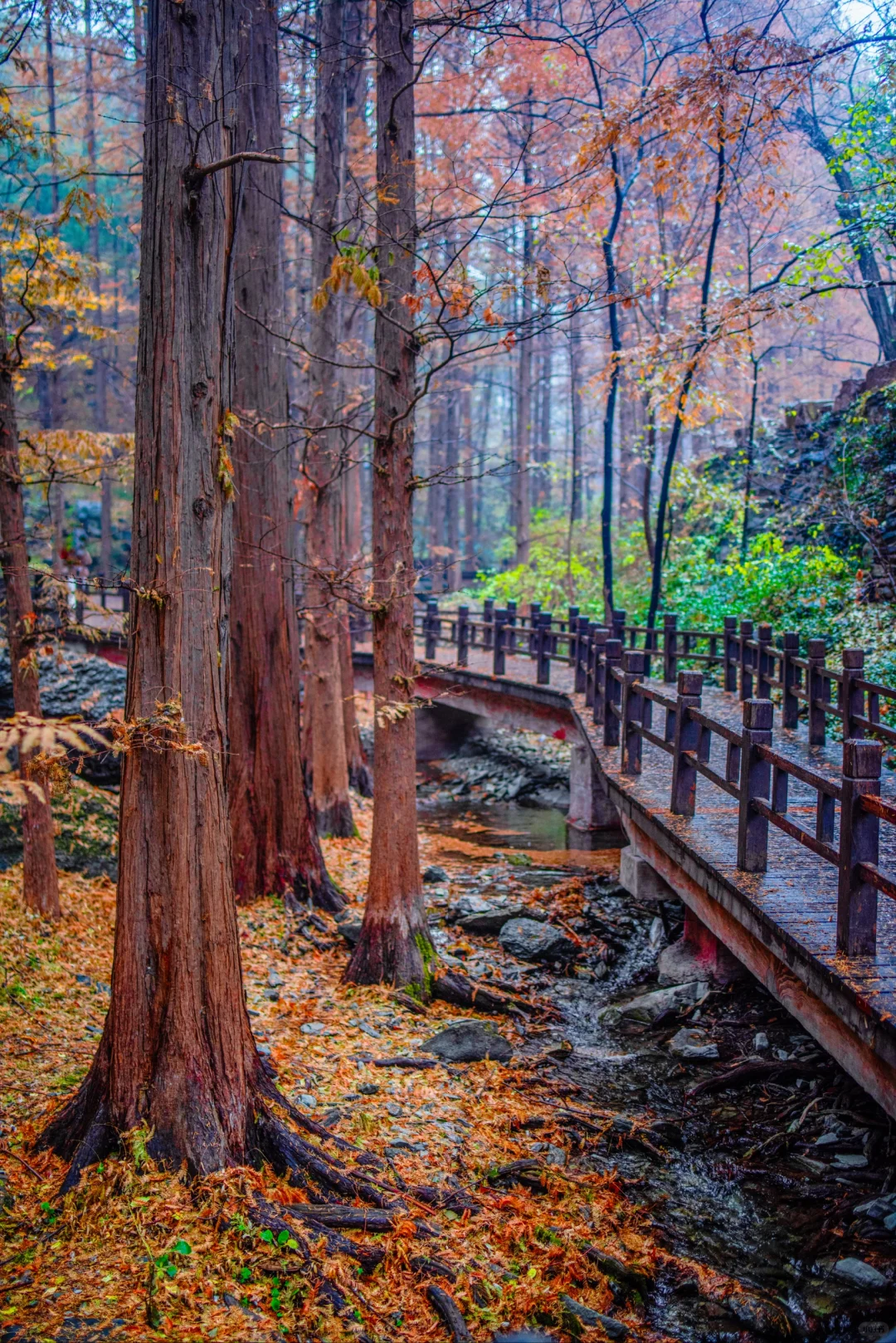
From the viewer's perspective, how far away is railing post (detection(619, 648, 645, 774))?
34.8ft

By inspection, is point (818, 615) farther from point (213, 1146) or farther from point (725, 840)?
point (213, 1146)

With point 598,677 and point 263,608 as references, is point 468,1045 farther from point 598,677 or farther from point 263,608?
point 598,677

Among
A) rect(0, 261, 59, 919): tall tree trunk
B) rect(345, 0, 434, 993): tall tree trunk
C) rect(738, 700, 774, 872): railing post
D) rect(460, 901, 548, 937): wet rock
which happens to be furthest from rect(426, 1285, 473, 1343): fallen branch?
rect(460, 901, 548, 937): wet rock

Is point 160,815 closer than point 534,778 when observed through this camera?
Yes

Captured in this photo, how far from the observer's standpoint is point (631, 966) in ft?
32.9

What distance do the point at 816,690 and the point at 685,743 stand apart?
347 cm

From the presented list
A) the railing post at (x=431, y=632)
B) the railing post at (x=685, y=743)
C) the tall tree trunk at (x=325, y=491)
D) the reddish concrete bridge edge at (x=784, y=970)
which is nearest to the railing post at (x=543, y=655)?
the reddish concrete bridge edge at (x=784, y=970)

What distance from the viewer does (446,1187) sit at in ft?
17.7

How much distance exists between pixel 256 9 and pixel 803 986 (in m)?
9.87

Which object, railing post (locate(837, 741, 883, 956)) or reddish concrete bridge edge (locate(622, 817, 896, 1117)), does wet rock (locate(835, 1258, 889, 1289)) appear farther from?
railing post (locate(837, 741, 883, 956))

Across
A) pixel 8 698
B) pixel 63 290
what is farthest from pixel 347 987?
pixel 8 698

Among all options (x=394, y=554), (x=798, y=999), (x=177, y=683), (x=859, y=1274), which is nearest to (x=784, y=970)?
(x=798, y=999)

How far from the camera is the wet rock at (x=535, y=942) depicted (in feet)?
33.2

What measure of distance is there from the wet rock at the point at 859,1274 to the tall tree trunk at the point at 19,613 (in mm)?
6332
